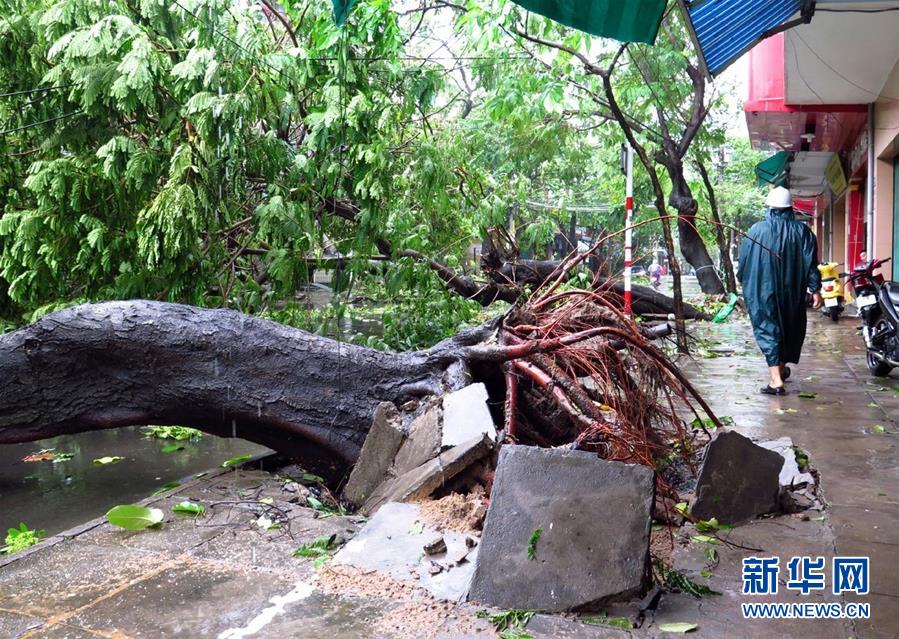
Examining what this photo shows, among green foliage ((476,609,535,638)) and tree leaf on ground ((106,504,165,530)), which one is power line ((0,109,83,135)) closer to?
tree leaf on ground ((106,504,165,530))

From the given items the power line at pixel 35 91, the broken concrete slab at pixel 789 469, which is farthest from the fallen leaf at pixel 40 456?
the broken concrete slab at pixel 789 469


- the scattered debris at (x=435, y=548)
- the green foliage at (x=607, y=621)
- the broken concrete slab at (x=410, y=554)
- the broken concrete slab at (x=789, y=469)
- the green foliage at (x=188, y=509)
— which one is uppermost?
the scattered debris at (x=435, y=548)

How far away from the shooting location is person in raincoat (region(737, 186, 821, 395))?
7.07 meters

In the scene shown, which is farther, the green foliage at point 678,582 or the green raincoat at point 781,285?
the green raincoat at point 781,285

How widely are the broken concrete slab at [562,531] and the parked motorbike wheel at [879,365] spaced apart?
5686 mm

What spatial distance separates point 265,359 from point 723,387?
4.63 m

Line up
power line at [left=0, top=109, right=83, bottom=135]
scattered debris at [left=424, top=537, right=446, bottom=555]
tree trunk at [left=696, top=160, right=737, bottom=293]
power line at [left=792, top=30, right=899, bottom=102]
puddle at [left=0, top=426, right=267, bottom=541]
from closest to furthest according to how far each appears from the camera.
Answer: scattered debris at [left=424, top=537, right=446, bottom=555]
puddle at [left=0, top=426, right=267, bottom=541]
power line at [left=0, top=109, right=83, bottom=135]
power line at [left=792, top=30, right=899, bottom=102]
tree trunk at [left=696, top=160, right=737, bottom=293]

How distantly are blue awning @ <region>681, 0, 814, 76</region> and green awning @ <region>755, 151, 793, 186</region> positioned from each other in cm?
1182

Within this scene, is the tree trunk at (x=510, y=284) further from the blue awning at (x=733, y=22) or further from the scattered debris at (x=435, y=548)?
the scattered debris at (x=435, y=548)

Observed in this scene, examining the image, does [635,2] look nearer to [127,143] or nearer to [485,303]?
[127,143]

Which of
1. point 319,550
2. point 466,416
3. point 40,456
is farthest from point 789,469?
point 40,456

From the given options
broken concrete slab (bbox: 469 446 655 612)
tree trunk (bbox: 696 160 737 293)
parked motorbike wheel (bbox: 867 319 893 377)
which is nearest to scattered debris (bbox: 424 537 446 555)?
broken concrete slab (bbox: 469 446 655 612)

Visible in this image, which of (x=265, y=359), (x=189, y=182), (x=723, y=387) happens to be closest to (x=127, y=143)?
(x=189, y=182)

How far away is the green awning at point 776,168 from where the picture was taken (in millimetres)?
17809
